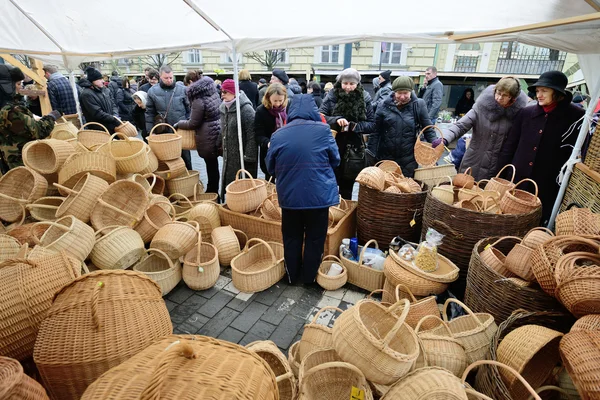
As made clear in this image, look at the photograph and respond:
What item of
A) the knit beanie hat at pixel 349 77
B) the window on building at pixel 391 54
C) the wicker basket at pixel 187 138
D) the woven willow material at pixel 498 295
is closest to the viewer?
the woven willow material at pixel 498 295

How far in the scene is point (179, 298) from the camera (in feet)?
9.39

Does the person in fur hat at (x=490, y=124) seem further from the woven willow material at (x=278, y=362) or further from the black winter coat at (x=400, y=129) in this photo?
the woven willow material at (x=278, y=362)

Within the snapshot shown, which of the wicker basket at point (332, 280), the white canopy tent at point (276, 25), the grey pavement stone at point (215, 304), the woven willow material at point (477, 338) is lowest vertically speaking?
the grey pavement stone at point (215, 304)

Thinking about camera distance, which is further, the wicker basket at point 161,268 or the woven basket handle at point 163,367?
the wicker basket at point 161,268

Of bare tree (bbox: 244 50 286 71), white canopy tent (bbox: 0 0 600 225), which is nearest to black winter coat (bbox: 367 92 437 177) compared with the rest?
white canopy tent (bbox: 0 0 600 225)

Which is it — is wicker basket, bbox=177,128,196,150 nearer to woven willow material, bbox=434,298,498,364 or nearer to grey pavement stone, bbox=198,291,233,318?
grey pavement stone, bbox=198,291,233,318

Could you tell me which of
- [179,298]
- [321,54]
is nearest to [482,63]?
[321,54]

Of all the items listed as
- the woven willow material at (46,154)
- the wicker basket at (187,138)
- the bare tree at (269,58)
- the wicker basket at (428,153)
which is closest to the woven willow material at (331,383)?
the wicker basket at (428,153)

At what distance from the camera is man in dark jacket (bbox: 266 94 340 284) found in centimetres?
257

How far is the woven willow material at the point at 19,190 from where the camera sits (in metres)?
3.03

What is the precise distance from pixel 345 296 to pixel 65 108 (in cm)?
673

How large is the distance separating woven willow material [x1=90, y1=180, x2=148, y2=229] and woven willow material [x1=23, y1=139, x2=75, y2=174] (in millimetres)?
745

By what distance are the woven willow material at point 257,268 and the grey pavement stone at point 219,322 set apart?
0.28 m

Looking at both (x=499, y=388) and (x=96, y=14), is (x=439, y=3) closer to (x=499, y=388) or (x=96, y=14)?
(x=499, y=388)
